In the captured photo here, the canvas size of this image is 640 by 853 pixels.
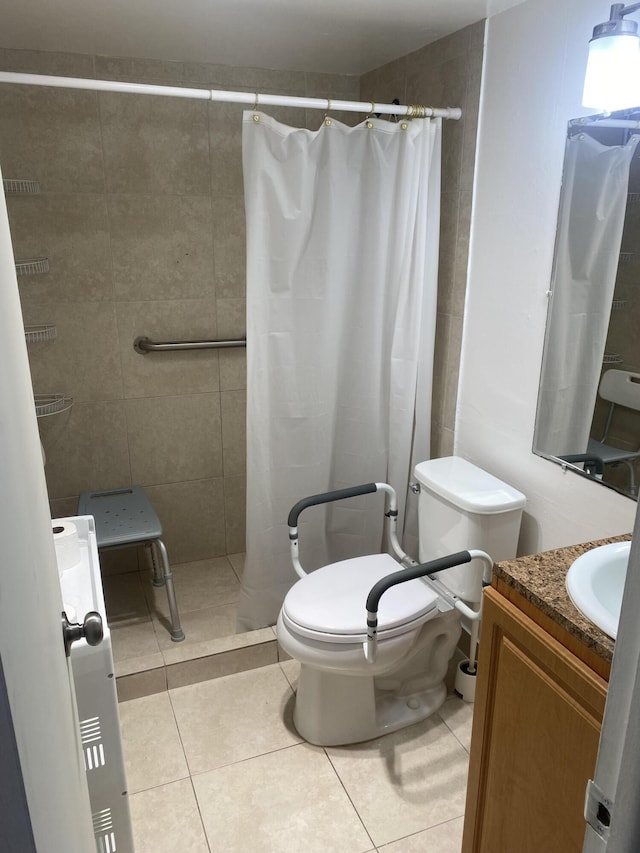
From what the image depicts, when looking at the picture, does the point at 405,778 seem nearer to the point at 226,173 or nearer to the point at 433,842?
the point at 433,842

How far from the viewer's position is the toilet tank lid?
1895 millimetres

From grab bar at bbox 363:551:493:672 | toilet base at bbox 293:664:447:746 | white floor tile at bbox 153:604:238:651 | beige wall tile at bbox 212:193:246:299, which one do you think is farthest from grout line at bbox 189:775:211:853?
beige wall tile at bbox 212:193:246:299

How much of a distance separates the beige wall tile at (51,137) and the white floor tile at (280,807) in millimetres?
2082

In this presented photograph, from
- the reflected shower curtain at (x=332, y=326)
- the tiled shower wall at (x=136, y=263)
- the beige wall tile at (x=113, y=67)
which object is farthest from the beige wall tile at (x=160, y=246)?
the reflected shower curtain at (x=332, y=326)

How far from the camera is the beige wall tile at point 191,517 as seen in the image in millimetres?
2852

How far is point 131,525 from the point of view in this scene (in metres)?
2.33

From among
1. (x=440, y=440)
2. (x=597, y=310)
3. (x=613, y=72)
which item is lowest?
(x=440, y=440)

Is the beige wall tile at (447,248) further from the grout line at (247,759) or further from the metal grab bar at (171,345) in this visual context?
the grout line at (247,759)

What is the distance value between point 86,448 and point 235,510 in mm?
719

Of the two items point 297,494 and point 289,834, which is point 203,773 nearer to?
point 289,834

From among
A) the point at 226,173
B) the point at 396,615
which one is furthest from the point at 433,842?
the point at 226,173

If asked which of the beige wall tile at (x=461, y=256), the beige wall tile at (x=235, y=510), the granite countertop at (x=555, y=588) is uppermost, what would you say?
the beige wall tile at (x=461, y=256)

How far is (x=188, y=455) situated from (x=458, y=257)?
1.41 m

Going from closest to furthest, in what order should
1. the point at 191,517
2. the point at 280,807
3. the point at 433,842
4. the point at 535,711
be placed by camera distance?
the point at 535,711 < the point at 433,842 < the point at 280,807 < the point at 191,517
